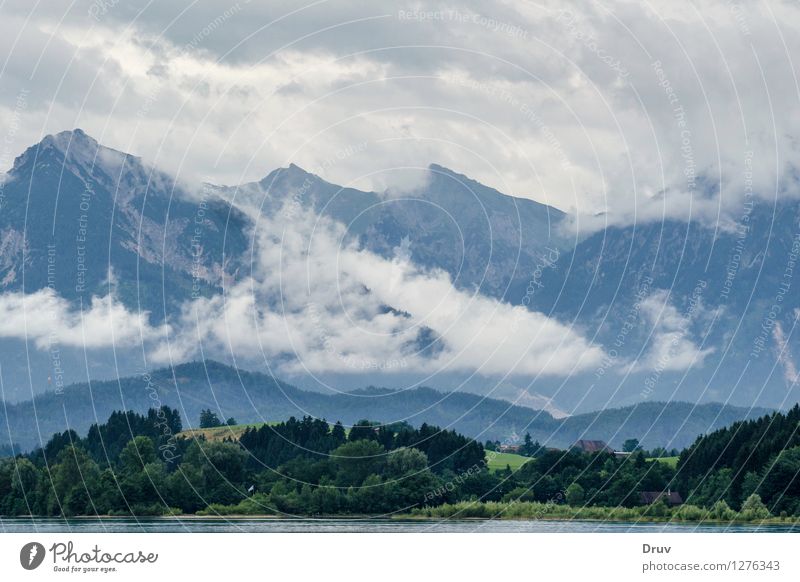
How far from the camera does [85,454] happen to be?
140 m

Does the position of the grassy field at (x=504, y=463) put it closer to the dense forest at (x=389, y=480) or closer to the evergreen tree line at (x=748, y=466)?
the dense forest at (x=389, y=480)

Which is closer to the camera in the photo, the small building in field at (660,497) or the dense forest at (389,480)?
the dense forest at (389,480)

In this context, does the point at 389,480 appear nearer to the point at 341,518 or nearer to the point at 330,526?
the point at 341,518

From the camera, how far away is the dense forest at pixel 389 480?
411ft

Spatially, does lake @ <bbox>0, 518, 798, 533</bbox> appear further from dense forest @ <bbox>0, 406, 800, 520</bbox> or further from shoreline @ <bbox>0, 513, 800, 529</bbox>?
dense forest @ <bbox>0, 406, 800, 520</bbox>
